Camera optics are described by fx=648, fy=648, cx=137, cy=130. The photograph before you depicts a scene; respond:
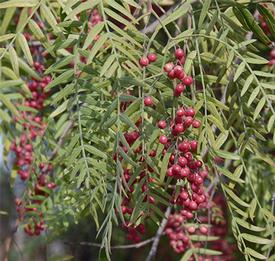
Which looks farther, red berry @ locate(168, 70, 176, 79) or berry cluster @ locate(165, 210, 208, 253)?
berry cluster @ locate(165, 210, 208, 253)

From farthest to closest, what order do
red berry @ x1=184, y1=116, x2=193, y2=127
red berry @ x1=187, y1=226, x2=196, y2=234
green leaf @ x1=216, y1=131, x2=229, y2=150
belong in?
red berry @ x1=187, y1=226, x2=196, y2=234 → green leaf @ x1=216, y1=131, x2=229, y2=150 → red berry @ x1=184, y1=116, x2=193, y2=127

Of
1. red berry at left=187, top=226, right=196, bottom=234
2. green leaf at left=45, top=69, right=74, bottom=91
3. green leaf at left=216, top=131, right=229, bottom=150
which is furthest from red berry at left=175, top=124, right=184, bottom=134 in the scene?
red berry at left=187, top=226, right=196, bottom=234

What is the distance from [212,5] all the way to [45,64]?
764mm

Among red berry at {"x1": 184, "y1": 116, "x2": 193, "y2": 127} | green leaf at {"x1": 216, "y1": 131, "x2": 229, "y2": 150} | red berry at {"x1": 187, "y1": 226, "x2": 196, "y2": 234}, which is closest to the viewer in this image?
red berry at {"x1": 184, "y1": 116, "x2": 193, "y2": 127}

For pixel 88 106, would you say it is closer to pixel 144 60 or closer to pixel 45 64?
pixel 144 60

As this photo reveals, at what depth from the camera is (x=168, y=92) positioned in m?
0.98

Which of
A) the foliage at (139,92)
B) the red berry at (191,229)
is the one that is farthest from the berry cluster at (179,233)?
the foliage at (139,92)

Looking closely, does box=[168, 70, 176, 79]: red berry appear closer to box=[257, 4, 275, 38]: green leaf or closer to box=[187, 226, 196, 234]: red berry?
box=[257, 4, 275, 38]: green leaf

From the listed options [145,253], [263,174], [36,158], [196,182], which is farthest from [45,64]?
[145,253]

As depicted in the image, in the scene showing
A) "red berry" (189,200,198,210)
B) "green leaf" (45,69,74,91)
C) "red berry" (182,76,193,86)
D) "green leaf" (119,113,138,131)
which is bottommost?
"red berry" (189,200,198,210)

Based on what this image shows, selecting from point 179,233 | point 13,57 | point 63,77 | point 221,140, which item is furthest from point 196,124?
point 179,233

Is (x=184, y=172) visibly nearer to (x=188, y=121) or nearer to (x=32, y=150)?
(x=188, y=121)

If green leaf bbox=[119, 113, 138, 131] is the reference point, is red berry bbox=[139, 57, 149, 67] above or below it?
above

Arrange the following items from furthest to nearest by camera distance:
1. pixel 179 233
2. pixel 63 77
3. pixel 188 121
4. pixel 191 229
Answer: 1. pixel 179 233
2. pixel 191 229
3. pixel 63 77
4. pixel 188 121
